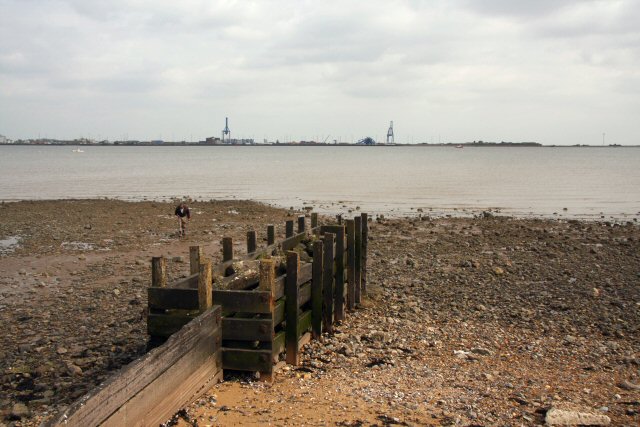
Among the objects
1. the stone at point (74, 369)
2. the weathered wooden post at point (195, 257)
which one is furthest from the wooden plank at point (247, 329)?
the stone at point (74, 369)

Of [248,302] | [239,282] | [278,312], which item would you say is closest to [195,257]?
[239,282]

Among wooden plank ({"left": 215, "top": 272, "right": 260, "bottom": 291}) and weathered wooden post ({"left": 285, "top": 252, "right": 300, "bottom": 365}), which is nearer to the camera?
wooden plank ({"left": 215, "top": 272, "right": 260, "bottom": 291})

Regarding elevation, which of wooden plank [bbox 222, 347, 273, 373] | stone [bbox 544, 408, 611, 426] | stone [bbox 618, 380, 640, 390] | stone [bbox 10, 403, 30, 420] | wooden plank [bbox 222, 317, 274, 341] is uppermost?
wooden plank [bbox 222, 317, 274, 341]

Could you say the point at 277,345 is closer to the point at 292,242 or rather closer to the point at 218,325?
the point at 218,325

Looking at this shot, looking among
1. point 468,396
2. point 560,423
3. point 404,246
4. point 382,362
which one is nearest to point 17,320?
point 382,362

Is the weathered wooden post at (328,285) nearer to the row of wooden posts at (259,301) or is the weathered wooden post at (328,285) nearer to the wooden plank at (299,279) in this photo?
the row of wooden posts at (259,301)

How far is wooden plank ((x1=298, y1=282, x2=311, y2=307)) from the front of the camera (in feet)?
30.7

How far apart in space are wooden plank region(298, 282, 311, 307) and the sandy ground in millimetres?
796

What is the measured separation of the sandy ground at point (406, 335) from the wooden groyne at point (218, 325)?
0.31 meters

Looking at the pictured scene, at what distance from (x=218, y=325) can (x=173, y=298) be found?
658 millimetres

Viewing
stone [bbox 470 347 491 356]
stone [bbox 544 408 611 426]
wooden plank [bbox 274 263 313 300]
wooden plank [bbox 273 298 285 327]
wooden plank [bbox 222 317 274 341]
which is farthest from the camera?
stone [bbox 470 347 491 356]

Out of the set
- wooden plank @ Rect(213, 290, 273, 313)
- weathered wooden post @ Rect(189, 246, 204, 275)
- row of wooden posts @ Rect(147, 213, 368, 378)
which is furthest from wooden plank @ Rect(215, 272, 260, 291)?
wooden plank @ Rect(213, 290, 273, 313)

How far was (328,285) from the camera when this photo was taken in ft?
34.6

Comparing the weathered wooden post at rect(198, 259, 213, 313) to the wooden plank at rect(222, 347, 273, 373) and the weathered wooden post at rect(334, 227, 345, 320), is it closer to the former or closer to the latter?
the wooden plank at rect(222, 347, 273, 373)
